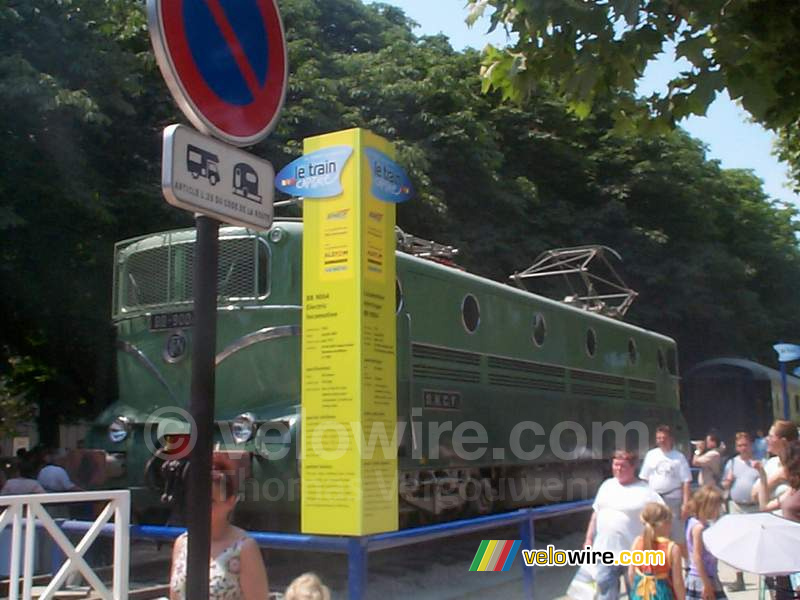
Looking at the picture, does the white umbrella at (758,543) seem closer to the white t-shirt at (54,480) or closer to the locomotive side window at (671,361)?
the white t-shirt at (54,480)

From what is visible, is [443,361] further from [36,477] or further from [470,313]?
[36,477]

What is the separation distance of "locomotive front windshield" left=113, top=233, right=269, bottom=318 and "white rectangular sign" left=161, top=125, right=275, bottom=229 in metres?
5.57

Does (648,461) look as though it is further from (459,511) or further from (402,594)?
(402,594)

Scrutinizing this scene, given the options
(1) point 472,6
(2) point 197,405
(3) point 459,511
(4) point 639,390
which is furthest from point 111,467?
(4) point 639,390

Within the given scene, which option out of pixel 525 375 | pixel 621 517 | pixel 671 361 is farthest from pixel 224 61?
pixel 671 361

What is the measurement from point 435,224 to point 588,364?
5267 millimetres

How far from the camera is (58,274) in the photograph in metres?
13.9

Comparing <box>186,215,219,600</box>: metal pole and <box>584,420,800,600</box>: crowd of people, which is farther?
<box>584,420,800,600</box>: crowd of people

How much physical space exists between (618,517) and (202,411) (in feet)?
15.6

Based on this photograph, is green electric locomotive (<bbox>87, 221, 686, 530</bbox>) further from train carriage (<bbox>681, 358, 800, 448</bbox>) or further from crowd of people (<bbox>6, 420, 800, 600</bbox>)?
train carriage (<bbox>681, 358, 800, 448</bbox>)

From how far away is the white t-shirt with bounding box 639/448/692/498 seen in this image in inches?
384

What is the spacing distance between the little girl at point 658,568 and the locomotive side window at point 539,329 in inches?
231

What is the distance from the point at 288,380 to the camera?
28.5 ft

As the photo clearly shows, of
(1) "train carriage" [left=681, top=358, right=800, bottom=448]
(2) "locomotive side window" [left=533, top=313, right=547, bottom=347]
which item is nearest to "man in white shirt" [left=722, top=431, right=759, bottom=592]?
(2) "locomotive side window" [left=533, top=313, right=547, bottom=347]
